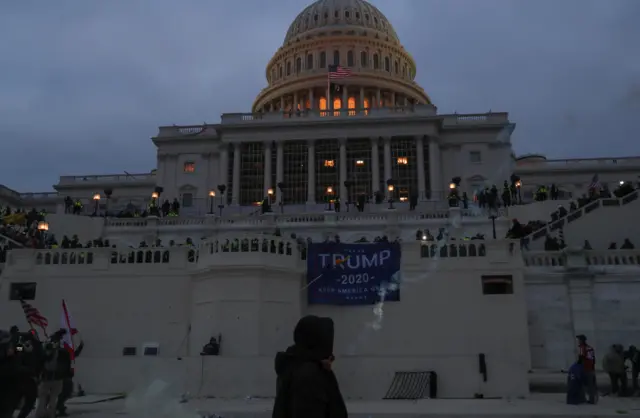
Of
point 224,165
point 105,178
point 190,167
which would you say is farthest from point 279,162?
point 105,178

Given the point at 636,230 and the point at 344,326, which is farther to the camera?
the point at 636,230

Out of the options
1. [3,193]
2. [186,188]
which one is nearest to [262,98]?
[186,188]

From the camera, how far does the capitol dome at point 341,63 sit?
91.8 metres

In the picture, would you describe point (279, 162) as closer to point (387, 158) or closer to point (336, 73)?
point (387, 158)

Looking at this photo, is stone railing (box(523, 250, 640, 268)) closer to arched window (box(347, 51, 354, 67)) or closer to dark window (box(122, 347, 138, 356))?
dark window (box(122, 347, 138, 356))

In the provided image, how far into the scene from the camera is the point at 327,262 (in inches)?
908

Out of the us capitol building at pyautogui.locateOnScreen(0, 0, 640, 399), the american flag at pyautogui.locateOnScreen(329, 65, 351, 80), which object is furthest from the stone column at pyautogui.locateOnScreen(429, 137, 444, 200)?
the us capitol building at pyautogui.locateOnScreen(0, 0, 640, 399)

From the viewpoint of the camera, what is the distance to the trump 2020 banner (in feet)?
73.7

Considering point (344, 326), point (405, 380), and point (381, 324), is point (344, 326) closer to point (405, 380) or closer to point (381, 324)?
point (381, 324)

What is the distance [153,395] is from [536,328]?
1518 cm

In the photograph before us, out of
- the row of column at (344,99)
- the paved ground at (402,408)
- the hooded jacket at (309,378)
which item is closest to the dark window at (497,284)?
the paved ground at (402,408)

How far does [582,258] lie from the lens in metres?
24.9

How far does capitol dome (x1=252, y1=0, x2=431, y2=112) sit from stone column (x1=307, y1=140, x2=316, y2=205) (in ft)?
62.2

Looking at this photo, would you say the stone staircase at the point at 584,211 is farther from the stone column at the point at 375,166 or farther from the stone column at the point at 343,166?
the stone column at the point at 375,166
